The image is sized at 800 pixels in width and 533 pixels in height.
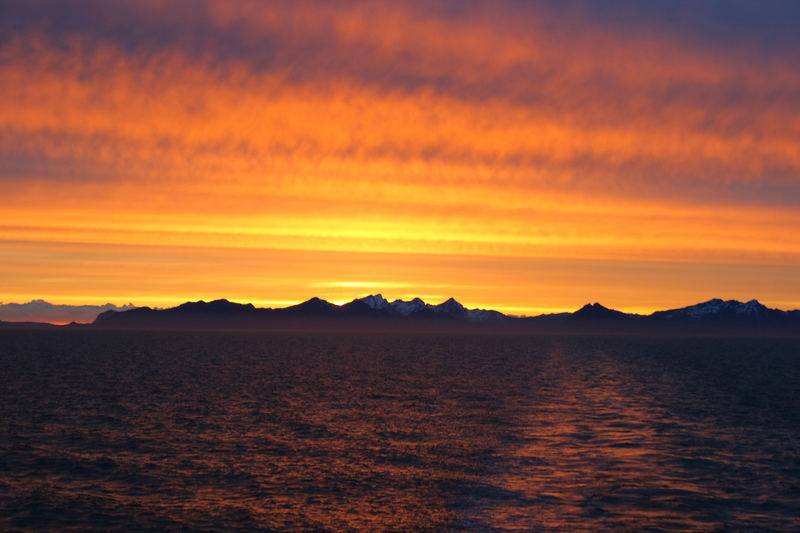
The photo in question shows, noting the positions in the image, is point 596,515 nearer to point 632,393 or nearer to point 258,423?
point 258,423

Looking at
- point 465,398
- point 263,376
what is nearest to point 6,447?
point 465,398

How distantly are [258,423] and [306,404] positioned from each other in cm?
847

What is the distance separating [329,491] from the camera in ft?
74.7

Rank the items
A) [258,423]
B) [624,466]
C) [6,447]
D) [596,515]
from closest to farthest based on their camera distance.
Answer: [596,515] → [624,466] → [6,447] → [258,423]

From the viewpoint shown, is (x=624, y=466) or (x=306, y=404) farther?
(x=306, y=404)

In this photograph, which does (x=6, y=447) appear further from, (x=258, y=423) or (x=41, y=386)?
(x=41, y=386)

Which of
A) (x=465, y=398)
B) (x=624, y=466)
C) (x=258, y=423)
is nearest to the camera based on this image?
(x=624, y=466)

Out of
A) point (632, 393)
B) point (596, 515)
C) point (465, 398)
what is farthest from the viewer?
point (632, 393)

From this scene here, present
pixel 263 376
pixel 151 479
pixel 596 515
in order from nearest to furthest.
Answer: pixel 596 515, pixel 151 479, pixel 263 376

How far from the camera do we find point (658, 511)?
20312 mm

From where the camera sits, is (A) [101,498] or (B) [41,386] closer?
(A) [101,498]

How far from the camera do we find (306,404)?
45156mm

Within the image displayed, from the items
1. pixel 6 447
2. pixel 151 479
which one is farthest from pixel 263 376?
pixel 151 479

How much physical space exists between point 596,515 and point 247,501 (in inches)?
393
